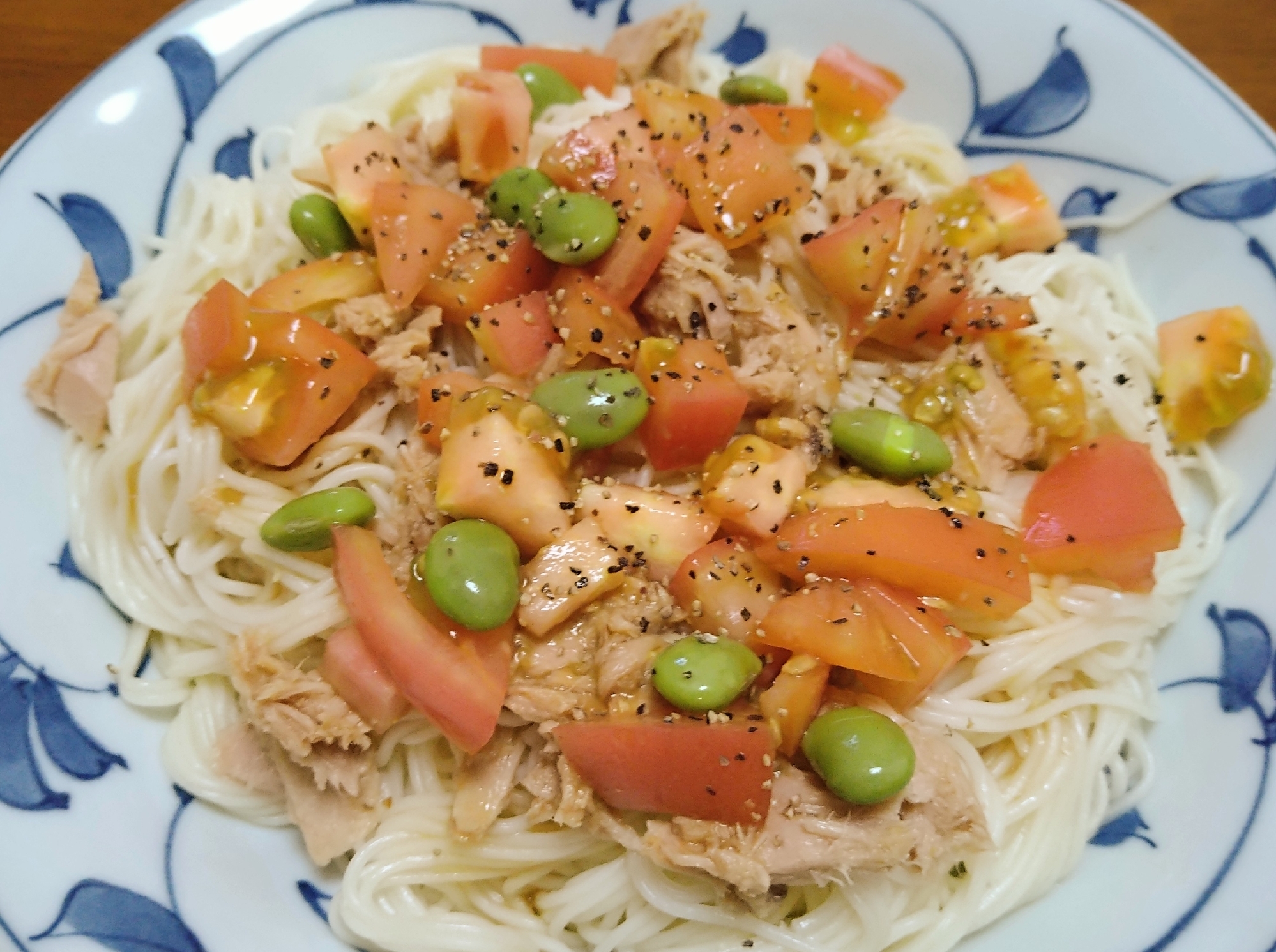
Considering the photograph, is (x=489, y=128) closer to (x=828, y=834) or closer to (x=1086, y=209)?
(x=1086, y=209)

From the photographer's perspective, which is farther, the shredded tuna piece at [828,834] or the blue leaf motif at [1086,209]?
the blue leaf motif at [1086,209]

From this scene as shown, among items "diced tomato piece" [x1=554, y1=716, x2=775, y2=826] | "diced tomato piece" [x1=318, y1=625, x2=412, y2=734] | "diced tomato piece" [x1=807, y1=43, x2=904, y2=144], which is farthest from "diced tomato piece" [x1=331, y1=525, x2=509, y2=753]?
"diced tomato piece" [x1=807, y1=43, x2=904, y2=144]

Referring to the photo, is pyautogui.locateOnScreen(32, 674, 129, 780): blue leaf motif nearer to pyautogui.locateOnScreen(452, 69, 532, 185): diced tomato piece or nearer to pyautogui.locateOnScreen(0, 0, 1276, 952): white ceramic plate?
pyautogui.locateOnScreen(0, 0, 1276, 952): white ceramic plate

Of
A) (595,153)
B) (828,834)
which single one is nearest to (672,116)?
(595,153)

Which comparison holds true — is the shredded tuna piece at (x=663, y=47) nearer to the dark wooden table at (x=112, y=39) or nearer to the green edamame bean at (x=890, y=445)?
the green edamame bean at (x=890, y=445)

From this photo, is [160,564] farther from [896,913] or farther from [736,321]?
[896,913]

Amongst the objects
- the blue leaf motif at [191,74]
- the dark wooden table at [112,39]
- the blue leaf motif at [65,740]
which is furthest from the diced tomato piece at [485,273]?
the dark wooden table at [112,39]

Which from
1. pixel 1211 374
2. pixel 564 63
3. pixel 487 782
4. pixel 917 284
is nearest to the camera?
pixel 487 782
